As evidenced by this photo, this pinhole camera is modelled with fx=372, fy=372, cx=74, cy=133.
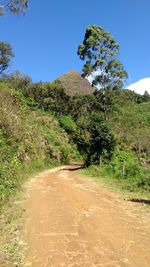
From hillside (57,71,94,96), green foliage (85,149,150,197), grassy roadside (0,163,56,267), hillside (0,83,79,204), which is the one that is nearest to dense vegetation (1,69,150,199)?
green foliage (85,149,150,197)

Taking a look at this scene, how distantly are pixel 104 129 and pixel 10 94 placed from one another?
769 centimetres

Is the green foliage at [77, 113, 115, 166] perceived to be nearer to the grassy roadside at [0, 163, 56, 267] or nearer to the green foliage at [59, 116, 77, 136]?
the grassy roadside at [0, 163, 56, 267]

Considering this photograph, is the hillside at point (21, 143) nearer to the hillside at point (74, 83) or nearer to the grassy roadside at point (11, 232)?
the grassy roadside at point (11, 232)

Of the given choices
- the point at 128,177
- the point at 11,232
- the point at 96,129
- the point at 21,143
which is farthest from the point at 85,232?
the point at 96,129

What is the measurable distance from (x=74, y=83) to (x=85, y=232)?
3262 inches

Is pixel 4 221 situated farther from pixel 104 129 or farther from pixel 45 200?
pixel 104 129

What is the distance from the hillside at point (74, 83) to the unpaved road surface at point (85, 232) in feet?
228

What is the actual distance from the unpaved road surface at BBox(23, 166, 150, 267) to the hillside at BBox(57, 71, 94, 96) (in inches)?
2730

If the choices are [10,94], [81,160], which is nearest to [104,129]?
[10,94]

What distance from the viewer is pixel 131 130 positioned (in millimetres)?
46500

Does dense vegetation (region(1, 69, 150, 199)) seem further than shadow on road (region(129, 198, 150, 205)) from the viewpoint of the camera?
Yes

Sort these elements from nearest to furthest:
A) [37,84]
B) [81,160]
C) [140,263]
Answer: [140,263] < [81,160] < [37,84]

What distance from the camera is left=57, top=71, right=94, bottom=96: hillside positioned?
83875mm

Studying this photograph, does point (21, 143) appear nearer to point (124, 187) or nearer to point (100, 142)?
point (100, 142)
